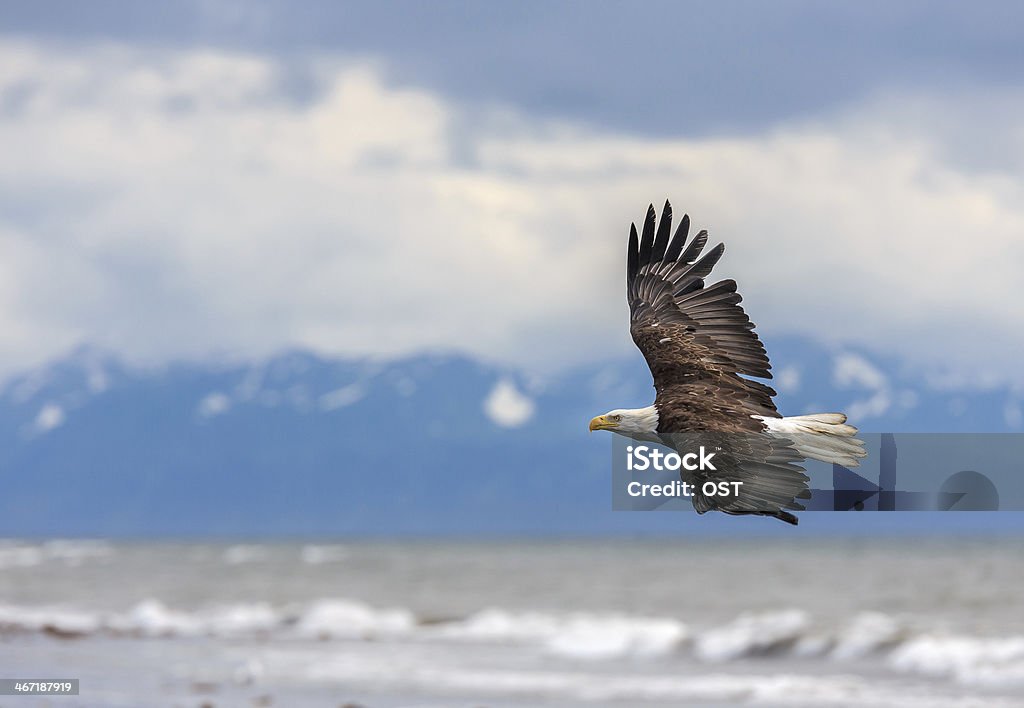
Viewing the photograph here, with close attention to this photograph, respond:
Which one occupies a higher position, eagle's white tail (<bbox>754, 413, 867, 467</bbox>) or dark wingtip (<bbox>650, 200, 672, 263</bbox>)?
dark wingtip (<bbox>650, 200, 672, 263</bbox>)

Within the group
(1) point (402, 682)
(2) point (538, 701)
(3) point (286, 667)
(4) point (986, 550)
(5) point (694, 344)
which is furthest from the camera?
(4) point (986, 550)

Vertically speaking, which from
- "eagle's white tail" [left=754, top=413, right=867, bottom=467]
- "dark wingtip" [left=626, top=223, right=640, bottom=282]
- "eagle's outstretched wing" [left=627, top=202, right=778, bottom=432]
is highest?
"dark wingtip" [left=626, top=223, right=640, bottom=282]

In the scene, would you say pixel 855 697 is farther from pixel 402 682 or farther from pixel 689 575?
pixel 689 575

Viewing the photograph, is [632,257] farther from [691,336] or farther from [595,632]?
[595,632]

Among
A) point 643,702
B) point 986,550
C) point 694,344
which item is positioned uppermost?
point 986,550

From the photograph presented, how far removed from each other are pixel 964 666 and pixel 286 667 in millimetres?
11981

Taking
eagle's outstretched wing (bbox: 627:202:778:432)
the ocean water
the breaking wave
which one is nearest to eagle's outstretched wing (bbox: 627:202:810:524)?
eagle's outstretched wing (bbox: 627:202:778:432)

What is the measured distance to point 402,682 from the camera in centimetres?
2353

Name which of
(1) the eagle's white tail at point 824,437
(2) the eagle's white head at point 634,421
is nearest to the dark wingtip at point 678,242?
(2) the eagle's white head at point 634,421

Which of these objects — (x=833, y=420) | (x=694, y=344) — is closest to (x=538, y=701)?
(x=694, y=344)

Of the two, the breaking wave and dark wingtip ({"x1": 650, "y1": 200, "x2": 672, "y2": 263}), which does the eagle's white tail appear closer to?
dark wingtip ({"x1": 650, "y1": 200, "x2": 672, "y2": 263})

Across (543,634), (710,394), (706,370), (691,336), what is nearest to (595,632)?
(543,634)

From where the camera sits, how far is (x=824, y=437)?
5.69 meters

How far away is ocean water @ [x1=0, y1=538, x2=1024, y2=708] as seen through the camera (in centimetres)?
2252
